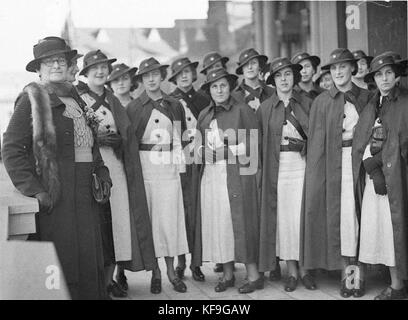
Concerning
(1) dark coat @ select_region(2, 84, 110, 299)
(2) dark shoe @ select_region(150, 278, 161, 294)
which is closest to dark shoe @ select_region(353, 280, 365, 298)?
(2) dark shoe @ select_region(150, 278, 161, 294)

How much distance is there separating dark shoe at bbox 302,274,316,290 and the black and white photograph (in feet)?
0.04

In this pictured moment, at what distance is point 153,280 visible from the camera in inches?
215

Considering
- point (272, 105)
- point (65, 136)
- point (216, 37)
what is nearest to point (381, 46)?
point (272, 105)

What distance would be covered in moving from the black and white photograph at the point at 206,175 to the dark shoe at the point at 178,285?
0.01m

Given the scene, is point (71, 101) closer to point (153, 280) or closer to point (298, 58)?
point (153, 280)

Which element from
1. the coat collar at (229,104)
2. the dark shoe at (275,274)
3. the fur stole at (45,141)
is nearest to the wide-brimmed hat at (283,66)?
the coat collar at (229,104)

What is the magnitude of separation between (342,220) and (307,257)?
1.39ft

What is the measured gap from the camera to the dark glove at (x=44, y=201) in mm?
4008

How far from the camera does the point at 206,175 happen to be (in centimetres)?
557

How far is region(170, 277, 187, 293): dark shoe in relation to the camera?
17.9 ft

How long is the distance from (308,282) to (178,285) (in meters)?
1.09

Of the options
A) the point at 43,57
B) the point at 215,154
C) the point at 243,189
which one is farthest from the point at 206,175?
the point at 43,57
